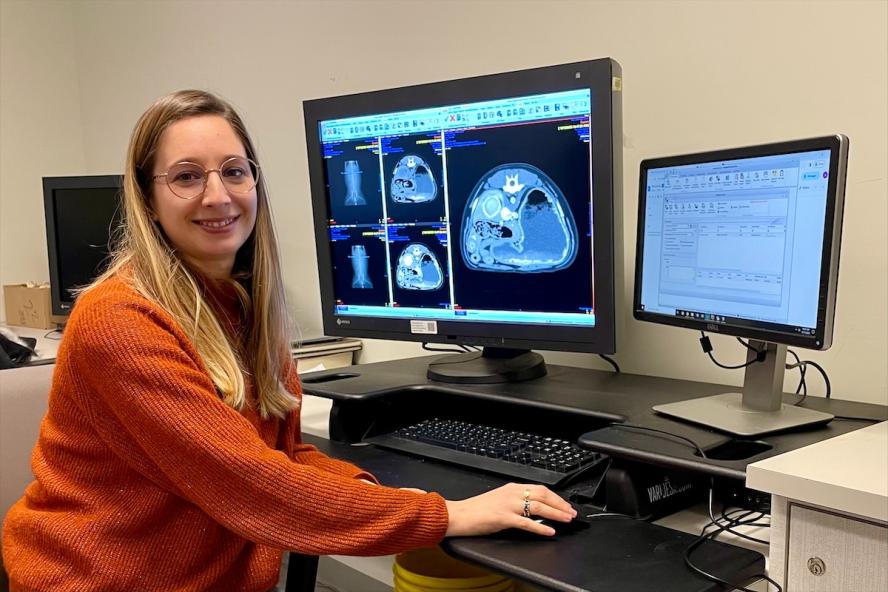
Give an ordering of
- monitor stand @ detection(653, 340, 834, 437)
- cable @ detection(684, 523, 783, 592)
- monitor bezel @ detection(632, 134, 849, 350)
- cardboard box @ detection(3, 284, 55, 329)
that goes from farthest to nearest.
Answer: cardboard box @ detection(3, 284, 55, 329), monitor stand @ detection(653, 340, 834, 437), monitor bezel @ detection(632, 134, 849, 350), cable @ detection(684, 523, 783, 592)

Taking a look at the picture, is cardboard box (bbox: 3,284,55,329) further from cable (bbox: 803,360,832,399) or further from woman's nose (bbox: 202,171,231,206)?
cable (bbox: 803,360,832,399)

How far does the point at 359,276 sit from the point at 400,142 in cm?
29

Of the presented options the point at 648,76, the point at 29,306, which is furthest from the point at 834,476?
the point at 29,306

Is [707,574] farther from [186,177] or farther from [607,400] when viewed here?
[186,177]

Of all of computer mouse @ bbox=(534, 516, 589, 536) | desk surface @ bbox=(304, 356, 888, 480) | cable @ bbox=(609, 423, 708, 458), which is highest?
cable @ bbox=(609, 423, 708, 458)

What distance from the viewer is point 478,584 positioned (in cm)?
151

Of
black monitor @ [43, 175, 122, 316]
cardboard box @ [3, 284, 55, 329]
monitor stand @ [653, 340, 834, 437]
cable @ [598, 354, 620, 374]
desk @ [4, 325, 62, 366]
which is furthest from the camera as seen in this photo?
cardboard box @ [3, 284, 55, 329]

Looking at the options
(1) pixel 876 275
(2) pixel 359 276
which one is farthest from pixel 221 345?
(1) pixel 876 275

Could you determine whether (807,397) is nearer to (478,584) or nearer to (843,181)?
(843,181)

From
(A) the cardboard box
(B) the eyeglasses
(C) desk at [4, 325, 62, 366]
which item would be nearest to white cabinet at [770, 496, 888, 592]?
(B) the eyeglasses

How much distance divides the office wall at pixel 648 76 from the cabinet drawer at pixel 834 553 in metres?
0.58

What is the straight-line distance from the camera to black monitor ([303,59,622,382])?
1.37 metres

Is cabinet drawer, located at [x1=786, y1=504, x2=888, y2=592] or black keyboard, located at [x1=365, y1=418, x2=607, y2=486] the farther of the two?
black keyboard, located at [x1=365, y1=418, x2=607, y2=486]

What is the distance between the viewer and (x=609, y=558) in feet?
3.14
